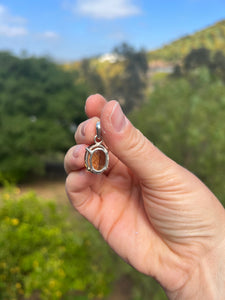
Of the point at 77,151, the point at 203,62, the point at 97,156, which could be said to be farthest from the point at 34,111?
the point at 97,156

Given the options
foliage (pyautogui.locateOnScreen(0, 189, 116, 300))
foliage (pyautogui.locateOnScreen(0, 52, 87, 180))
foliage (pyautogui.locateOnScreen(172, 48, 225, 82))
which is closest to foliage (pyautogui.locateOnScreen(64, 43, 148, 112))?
foliage (pyautogui.locateOnScreen(0, 52, 87, 180))

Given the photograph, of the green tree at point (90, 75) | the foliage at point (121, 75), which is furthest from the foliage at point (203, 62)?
the green tree at point (90, 75)

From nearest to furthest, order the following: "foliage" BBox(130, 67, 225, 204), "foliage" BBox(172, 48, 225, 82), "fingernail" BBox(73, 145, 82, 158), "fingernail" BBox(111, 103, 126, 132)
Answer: "fingernail" BBox(111, 103, 126, 132) → "fingernail" BBox(73, 145, 82, 158) → "foliage" BBox(130, 67, 225, 204) → "foliage" BBox(172, 48, 225, 82)

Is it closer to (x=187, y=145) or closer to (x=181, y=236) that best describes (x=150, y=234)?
(x=181, y=236)

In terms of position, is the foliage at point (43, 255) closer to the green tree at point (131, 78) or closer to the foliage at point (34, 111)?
the green tree at point (131, 78)

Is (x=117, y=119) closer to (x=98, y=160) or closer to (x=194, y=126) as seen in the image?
A: (x=98, y=160)

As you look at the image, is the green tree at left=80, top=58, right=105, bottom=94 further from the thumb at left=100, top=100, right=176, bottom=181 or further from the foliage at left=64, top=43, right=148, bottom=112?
the thumb at left=100, top=100, right=176, bottom=181
